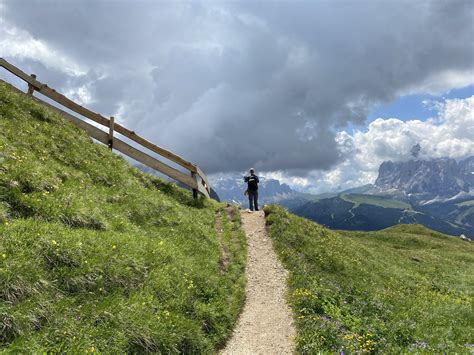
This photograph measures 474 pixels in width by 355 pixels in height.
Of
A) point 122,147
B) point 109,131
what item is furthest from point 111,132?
point 122,147

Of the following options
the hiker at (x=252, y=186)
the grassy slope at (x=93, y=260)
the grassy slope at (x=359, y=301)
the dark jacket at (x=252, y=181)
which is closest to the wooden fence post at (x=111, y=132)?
the grassy slope at (x=93, y=260)

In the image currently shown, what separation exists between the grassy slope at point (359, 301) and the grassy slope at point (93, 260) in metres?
2.91

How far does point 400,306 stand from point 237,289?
721 centimetres

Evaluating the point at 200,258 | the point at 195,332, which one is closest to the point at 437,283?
the point at 200,258

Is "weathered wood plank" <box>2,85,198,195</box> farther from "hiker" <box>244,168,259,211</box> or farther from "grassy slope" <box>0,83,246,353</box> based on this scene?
"hiker" <box>244,168,259,211</box>

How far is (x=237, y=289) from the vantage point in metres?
15.4

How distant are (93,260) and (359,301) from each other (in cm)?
1079

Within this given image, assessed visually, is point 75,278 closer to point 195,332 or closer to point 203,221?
point 195,332

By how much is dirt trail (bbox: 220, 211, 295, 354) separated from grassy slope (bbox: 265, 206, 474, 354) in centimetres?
50

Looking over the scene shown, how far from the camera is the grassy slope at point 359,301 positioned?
37.5ft

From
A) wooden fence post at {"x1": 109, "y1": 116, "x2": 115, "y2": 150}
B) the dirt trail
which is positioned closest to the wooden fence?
wooden fence post at {"x1": 109, "y1": 116, "x2": 115, "y2": 150}

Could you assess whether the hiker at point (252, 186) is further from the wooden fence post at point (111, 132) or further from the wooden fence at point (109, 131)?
the wooden fence post at point (111, 132)

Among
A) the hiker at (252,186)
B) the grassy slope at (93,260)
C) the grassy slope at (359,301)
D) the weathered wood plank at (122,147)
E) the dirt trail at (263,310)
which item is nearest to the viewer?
the grassy slope at (93,260)

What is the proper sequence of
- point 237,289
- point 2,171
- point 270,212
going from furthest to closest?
point 270,212 → point 237,289 → point 2,171
